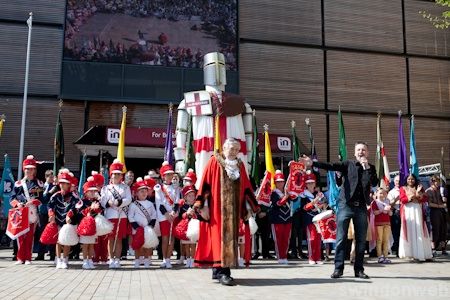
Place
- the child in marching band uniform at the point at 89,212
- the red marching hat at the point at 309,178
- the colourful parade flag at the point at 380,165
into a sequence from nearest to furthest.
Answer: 1. the child in marching band uniform at the point at 89,212
2. the red marching hat at the point at 309,178
3. the colourful parade flag at the point at 380,165

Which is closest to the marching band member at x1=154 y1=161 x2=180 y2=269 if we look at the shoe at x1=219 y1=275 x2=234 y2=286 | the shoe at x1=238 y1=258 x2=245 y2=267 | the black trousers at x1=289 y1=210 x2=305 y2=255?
the shoe at x1=238 y1=258 x2=245 y2=267

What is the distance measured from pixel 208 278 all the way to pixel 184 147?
318 centimetres

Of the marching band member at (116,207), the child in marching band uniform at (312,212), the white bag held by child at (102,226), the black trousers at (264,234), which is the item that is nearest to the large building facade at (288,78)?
the black trousers at (264,234)

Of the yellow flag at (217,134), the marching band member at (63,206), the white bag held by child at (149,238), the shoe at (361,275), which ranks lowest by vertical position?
the shoe at (361,275)

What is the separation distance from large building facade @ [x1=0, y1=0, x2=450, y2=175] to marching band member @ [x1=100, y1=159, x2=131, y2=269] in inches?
345

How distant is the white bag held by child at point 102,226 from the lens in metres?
8.84

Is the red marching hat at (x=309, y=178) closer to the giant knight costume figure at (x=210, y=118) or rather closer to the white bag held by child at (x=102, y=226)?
the giant knight costume figure at (x=210, y=118)

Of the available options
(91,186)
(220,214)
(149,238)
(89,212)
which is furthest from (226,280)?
(91,186)

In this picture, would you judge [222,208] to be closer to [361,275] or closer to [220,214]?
[220,214]

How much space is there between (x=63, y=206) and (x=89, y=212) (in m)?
0.65

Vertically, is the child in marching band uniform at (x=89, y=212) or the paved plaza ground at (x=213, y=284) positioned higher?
the child in marching band uniform at (x=89, y=212)

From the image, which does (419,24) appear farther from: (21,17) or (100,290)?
(100,290)

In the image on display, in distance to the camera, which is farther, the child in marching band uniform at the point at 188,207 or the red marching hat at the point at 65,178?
the child in marching band uniform at the point at 188,207

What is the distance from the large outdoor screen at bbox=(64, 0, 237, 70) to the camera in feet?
69.6
